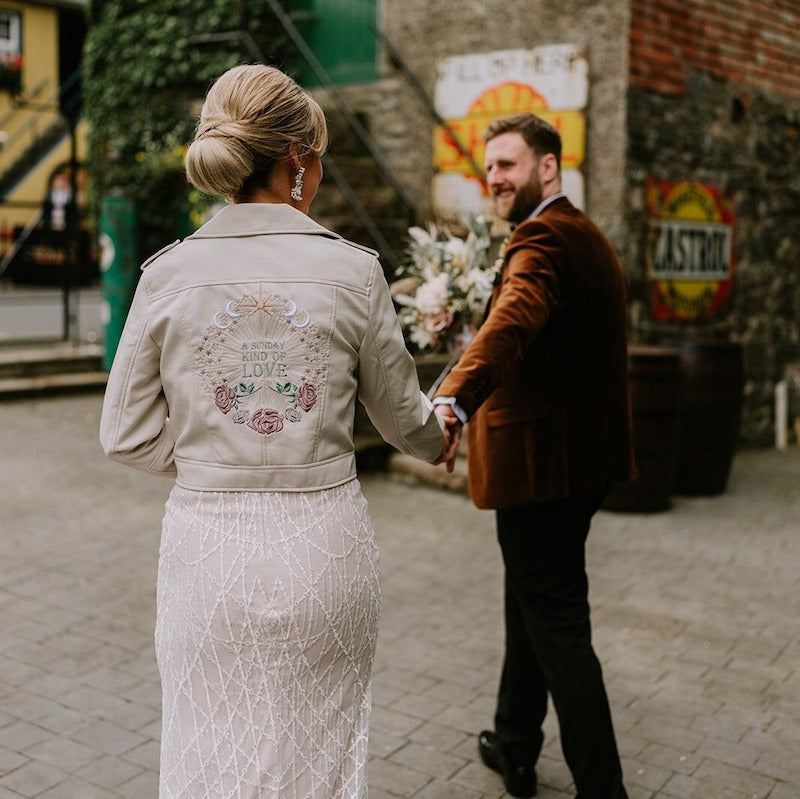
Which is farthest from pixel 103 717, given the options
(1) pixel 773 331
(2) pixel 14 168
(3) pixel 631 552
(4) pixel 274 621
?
(2) pixel 14 168

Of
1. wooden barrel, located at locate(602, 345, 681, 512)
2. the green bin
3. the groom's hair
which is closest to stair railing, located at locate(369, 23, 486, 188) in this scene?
wooden barrel, located at locate(602, 345, 681, 512)

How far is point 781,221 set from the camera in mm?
9969

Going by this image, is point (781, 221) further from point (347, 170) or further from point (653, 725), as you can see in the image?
point (653, 725)

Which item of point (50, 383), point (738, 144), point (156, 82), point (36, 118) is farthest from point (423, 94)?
point (36, 118)

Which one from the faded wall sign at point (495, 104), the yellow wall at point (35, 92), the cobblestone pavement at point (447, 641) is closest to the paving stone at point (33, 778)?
the cobblestone pavement at point (447, 641)

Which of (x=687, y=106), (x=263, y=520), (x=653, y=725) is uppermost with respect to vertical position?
(x=687, y=106)

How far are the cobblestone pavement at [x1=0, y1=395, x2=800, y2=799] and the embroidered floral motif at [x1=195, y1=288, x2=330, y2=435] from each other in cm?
184

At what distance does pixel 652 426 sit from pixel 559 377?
13.9ft

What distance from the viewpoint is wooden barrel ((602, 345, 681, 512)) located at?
7.11 metres

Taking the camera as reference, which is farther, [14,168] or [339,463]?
[14,168]

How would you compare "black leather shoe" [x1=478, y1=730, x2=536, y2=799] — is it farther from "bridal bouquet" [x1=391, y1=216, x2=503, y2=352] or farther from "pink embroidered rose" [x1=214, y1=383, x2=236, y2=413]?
"pink embroidered rose" [x1=214, y1=383, x2=236, y2=413]

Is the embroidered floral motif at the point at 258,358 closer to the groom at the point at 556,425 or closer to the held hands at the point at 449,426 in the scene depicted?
the held hands at the point at 449,426

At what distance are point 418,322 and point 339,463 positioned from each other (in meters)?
1.46

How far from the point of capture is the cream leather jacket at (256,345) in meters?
2.16
